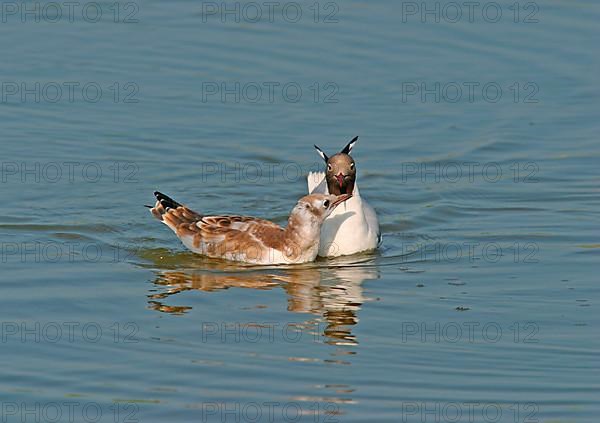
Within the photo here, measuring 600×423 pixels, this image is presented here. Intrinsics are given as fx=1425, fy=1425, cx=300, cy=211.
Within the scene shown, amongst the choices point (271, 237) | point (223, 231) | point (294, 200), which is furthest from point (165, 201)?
point (294, 200)

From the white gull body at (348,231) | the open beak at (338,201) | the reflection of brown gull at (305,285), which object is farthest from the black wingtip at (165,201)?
the open beak at (338,201)

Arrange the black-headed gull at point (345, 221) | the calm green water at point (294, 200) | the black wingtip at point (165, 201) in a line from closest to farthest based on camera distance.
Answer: the calm green water at point (294, 200)
the black-headed gull at point (345, 221)
the black wingtip at point (165, 201)

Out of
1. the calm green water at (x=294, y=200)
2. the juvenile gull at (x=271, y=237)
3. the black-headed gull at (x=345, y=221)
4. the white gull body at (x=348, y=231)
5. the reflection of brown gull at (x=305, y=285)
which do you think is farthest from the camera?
the white gull body at (x=348, y=231)

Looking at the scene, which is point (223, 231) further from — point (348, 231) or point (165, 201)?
point (348, 231)

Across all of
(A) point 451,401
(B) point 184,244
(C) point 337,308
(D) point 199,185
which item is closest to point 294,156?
(D) point 199,185

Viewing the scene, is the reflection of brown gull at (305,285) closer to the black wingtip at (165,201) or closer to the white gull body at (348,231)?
the white gull body at (348,231)

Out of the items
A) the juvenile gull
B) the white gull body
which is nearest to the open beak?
the juvenile gull

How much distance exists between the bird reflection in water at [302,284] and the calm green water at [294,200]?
0.15 feet

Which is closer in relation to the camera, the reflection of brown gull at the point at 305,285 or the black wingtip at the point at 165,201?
the reflection of brown gull at the point at 305,285

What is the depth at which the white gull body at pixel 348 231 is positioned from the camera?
51.3ft

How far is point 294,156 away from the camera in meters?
18.6

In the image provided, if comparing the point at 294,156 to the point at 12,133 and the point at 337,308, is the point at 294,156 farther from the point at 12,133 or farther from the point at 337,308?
the point at 337,308

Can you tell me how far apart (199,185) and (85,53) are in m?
4.70

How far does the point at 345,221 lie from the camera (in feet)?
51.5
